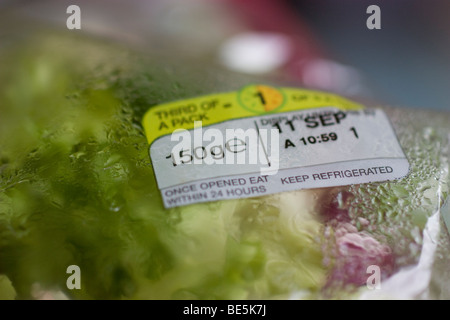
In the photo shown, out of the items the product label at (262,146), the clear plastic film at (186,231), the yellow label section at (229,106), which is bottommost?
the clear plastic film at (186,231)

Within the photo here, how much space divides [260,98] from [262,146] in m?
0.12

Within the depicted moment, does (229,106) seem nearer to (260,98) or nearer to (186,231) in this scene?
(260,98)

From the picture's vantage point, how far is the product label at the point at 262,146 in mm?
549

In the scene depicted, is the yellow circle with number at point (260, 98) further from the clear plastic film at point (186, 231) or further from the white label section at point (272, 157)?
the clear plastic film at point (186, 231)

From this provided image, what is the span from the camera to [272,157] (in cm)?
57

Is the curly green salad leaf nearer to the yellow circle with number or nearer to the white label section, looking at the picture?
the white label section

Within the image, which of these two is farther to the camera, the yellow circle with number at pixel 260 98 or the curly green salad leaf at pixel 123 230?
the yellow circle with number at pixel 260 98

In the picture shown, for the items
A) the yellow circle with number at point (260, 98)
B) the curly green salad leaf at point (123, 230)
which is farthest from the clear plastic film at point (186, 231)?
the yellow circle with number at point (260, 98)

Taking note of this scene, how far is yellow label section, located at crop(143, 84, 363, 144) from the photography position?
624 millimetres

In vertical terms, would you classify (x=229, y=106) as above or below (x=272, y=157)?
above

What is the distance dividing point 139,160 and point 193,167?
0.24 ft

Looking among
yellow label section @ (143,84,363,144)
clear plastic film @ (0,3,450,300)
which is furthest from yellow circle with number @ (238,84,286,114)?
clear plastic film @ (0,3,450,300)

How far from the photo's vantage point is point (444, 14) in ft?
3.92

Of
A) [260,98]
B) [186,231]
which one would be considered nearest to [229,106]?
[260,98]
